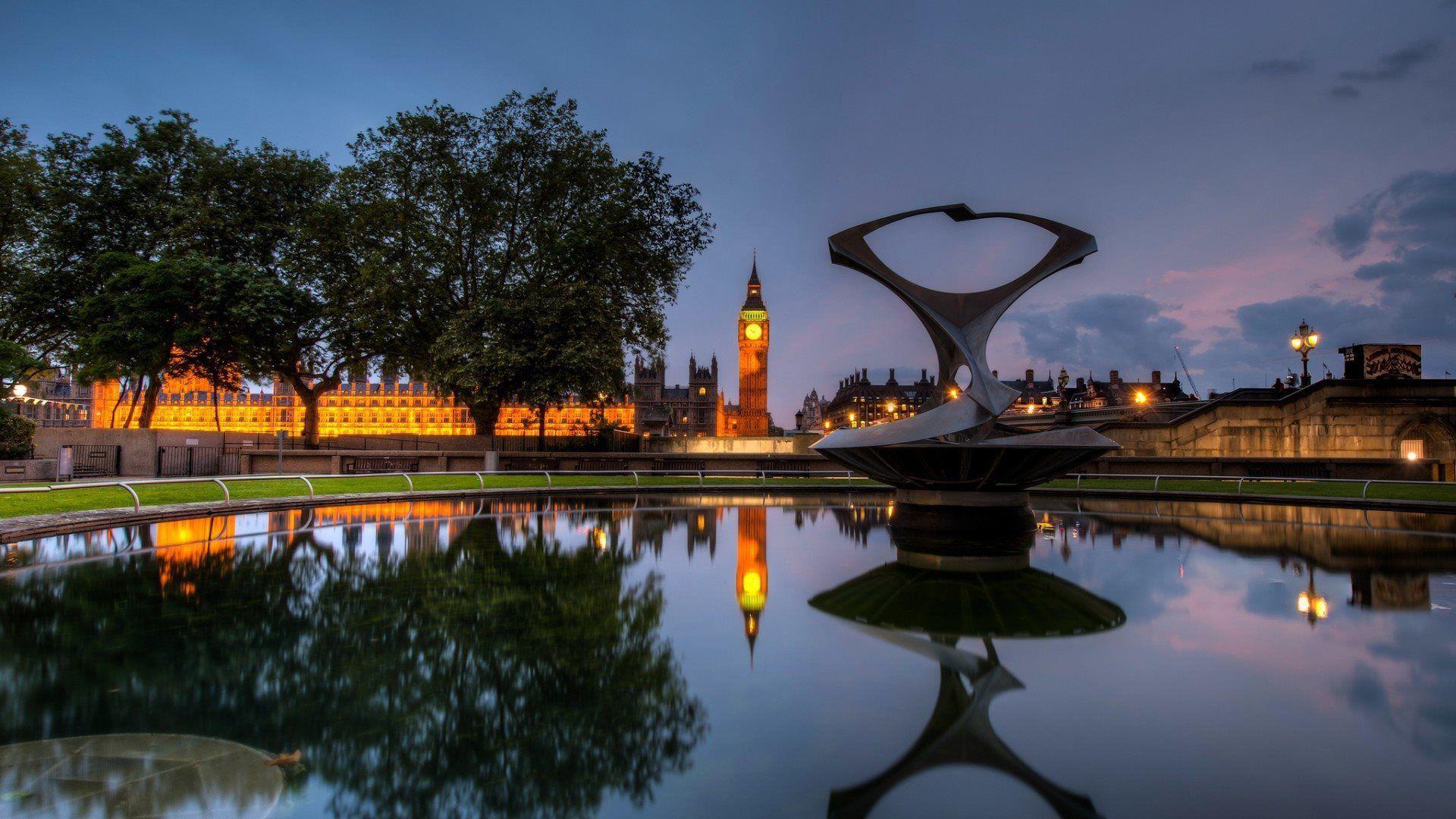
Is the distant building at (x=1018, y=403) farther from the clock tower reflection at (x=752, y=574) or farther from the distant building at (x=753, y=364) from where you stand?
the clock tower reflection at (x=752, y=574)

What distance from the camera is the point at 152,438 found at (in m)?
27.3

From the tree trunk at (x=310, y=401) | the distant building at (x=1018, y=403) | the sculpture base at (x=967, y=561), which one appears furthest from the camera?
the distant building at (x=1018, y=403)

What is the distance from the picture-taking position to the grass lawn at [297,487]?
14.3 m

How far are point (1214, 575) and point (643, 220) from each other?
27.5 meters

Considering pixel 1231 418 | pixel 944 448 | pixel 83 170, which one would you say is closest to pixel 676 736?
pixel 944 448

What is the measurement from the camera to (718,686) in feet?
16.3

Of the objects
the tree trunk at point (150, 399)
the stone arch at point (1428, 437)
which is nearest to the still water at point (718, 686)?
the stone arch at point (1428, 437)

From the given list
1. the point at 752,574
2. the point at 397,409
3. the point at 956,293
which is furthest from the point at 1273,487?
the point at 397,409

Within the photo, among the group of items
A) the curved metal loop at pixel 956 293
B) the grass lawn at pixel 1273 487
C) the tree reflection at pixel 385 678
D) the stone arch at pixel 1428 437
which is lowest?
the grass lawn at pixel 1273 487

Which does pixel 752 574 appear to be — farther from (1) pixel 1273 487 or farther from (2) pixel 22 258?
(2) pixel 22 258

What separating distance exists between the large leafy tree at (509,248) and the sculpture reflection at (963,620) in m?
19.6

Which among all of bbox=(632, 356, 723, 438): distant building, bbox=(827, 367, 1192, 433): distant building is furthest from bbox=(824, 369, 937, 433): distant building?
bbox=(632, 356, 723, 438): distant building

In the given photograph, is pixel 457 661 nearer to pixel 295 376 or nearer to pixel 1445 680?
pixel 1445 680

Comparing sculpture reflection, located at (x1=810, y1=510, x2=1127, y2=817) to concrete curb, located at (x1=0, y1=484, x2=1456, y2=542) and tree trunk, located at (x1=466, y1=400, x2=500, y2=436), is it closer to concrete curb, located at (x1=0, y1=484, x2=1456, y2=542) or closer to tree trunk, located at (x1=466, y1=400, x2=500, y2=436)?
concrete curb, located at (x1=0, y1=484, x2=1456, y2=542)
